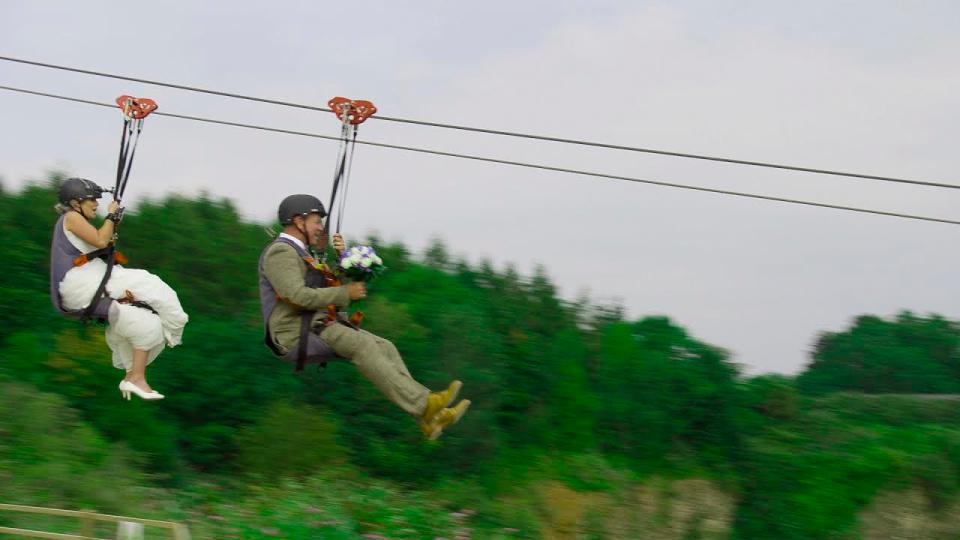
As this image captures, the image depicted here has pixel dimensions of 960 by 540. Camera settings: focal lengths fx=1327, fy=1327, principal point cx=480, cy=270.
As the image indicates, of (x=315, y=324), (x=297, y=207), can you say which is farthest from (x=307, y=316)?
(x=297, y=207)

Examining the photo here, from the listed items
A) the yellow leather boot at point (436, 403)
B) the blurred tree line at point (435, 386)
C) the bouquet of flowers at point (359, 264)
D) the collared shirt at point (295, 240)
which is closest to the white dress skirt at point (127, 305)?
the collared shirt at point (295, 240)

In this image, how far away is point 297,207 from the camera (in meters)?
9.90

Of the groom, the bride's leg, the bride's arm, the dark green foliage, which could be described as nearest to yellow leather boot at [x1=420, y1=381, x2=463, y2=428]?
the groom

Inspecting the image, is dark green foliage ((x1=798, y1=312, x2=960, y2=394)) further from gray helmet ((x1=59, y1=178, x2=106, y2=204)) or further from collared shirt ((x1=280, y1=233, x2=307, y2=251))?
gray helmet ((x1=59, y1=178, x2=106, y2=204))

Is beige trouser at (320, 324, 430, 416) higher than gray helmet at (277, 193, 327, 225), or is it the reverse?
gray helmet at (277, 193, 327, 225)

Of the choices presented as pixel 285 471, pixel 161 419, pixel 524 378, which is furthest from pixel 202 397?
pixel 524 378

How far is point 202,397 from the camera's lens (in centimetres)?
1470

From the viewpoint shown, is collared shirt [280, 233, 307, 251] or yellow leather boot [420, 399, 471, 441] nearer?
yellow leather boot [420, 399, 471, 441]

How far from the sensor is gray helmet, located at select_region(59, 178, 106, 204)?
397 inches

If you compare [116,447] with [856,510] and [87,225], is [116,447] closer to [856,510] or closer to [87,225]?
[87,225]

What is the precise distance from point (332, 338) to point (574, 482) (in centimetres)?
560

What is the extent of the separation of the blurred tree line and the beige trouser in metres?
4.34

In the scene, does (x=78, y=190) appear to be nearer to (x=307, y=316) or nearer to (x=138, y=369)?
(x=138, y=369)

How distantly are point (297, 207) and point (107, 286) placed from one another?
1592 mm
